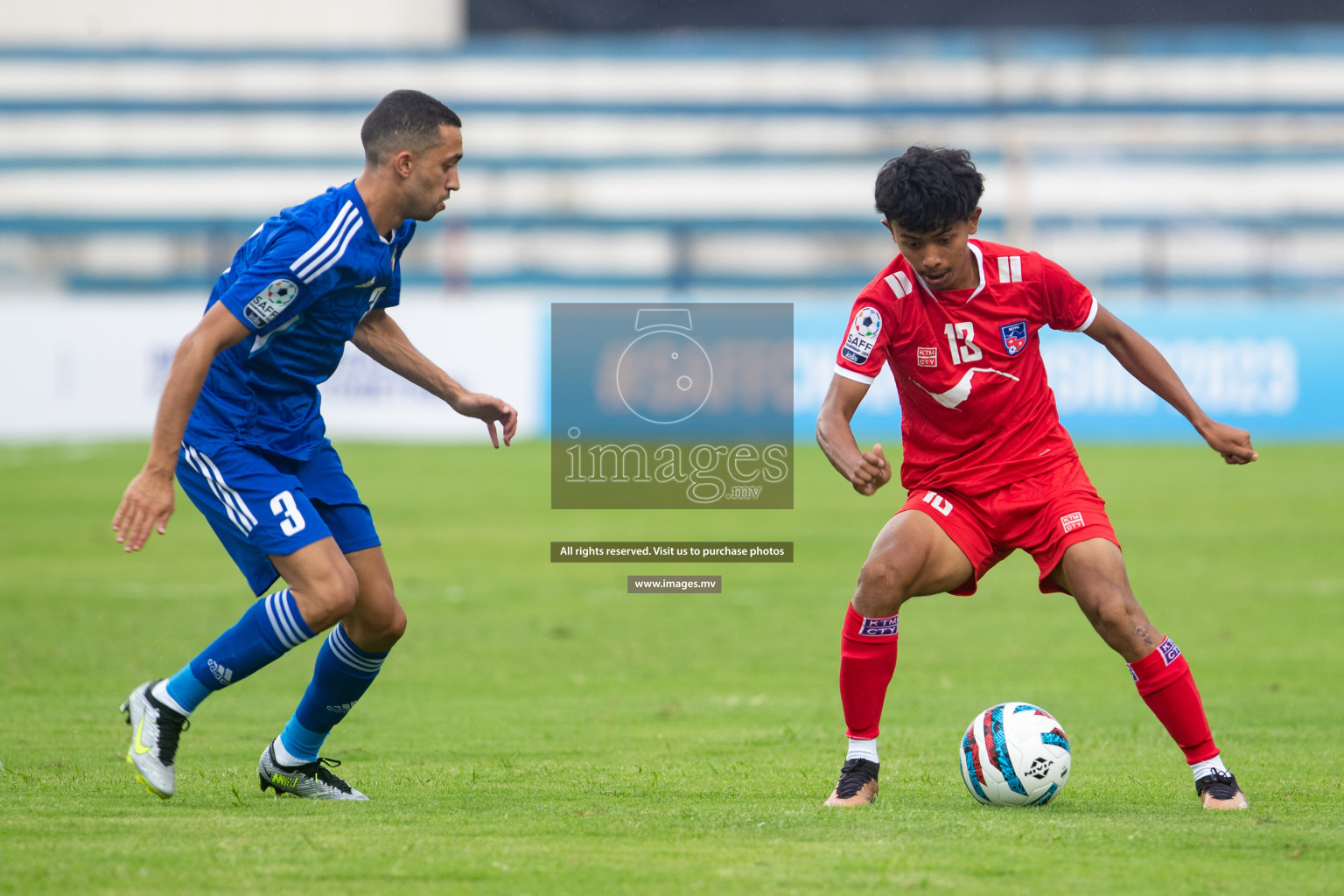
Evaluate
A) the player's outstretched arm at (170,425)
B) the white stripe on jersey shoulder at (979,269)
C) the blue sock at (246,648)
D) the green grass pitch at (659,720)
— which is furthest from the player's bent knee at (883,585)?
the player's outstretched arm at (170,425)

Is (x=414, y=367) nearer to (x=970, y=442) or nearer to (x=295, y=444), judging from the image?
(x=295, y=444)

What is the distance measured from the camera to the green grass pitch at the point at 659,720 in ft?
12.9

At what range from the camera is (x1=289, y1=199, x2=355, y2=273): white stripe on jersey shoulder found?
470 centimetres

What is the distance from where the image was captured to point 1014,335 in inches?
203

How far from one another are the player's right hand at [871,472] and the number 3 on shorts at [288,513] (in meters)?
1.72

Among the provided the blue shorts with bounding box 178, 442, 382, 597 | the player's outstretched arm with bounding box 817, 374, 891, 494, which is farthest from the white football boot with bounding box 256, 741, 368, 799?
the player's outstretched arm with bounding box 817, 374, 891, 494

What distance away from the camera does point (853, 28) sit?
115 feet

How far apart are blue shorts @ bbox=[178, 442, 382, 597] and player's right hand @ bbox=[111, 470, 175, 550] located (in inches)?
8.3

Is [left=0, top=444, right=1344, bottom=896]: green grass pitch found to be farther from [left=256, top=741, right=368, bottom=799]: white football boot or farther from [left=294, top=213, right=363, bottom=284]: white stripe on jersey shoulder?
[left=294, top=213, right=363, bottom=284]: white stripe on jersey shoulder

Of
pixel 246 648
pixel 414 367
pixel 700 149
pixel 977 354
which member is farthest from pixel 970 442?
pixel 700 149

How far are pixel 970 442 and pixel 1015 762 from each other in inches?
41.8

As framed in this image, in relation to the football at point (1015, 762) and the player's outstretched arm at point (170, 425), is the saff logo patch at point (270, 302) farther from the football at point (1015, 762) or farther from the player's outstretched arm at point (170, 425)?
the football at point (1015, 762)

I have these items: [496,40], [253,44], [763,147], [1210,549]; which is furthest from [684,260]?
[1210,549]

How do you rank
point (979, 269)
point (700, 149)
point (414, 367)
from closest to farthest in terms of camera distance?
point (979, 269) < point (414, 367) < point (700, 149)
